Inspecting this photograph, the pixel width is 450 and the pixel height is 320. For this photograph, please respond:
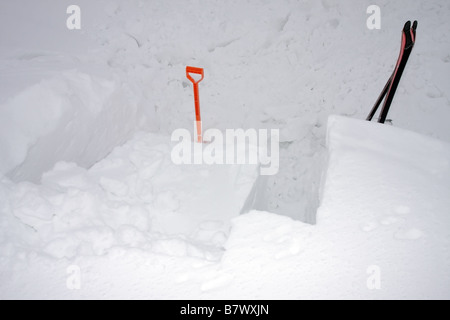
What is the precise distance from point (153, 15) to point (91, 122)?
1.79m

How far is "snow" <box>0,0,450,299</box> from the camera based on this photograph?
1094mm

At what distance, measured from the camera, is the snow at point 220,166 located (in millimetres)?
1094

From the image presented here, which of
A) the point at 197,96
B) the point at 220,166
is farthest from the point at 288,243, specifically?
the point at 197,96

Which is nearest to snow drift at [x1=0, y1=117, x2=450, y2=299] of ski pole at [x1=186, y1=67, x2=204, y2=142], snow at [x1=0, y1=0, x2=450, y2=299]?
snow at [x1=0, y1=0, x2=450, y2=299]

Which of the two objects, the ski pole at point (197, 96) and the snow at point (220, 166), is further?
the ski pole at point (197, 96)

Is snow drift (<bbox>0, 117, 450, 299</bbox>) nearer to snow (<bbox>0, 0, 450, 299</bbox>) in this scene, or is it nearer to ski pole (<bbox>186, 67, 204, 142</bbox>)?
snow (<bbox>0, 0, 450, 299</bbox>)

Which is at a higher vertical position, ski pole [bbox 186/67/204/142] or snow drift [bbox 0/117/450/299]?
ski pole [bbox 186/67/204/142]

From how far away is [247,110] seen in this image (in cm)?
315

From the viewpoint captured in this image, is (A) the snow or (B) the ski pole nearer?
(A) the snow

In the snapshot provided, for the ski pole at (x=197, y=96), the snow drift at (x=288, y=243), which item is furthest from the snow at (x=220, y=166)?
the ski pole at (x=197, y=96)

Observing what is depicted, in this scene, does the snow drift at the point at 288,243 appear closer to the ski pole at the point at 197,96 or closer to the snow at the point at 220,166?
the snow at the point at 220,166

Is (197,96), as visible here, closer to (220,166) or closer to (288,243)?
(220,166)

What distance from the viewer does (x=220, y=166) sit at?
238 centimetres

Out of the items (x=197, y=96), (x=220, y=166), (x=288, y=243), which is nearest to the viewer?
(x=288, y=243)
